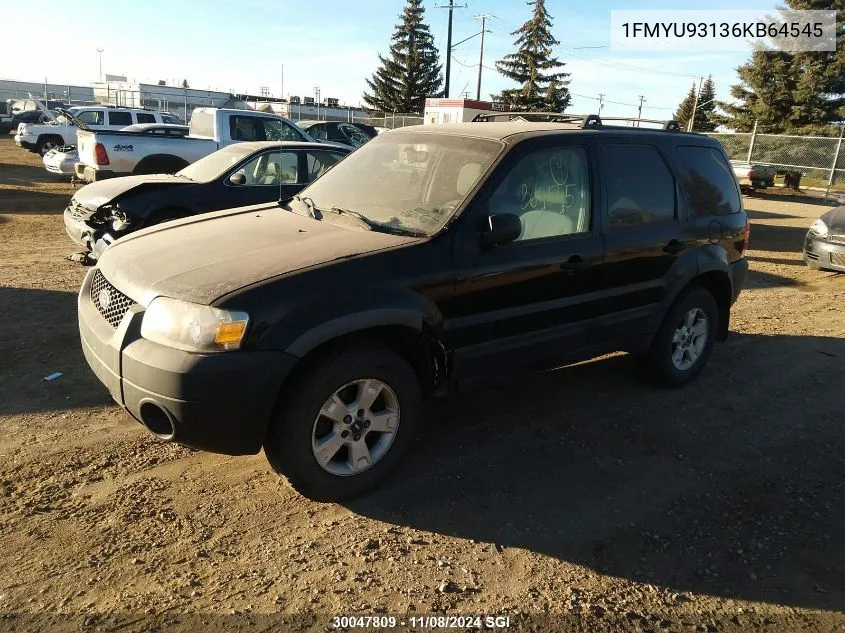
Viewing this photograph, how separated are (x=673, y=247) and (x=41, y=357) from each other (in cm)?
483

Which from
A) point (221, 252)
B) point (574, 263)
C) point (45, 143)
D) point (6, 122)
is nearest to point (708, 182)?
point (574, 263)

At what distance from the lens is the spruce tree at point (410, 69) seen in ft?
173

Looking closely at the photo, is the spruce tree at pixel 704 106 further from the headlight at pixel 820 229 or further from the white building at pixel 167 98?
the headlight at pixel 820 229

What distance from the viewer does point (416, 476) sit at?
362 cm

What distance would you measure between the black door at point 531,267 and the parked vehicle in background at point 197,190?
3147 mm

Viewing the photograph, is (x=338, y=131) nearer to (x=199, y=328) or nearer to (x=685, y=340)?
(x=685, y=340)

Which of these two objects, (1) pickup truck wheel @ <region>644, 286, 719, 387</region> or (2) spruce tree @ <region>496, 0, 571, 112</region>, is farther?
(2) spruce tree @ <region>496, 0, 571, 112</region>

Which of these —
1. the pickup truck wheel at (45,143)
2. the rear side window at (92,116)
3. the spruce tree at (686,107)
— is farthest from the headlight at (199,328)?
the spruce tree at (686,107)

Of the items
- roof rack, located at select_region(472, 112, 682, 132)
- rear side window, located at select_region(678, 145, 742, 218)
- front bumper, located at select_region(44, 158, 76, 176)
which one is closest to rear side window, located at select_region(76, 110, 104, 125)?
front bumper, located at select_region(44, 158, 76, 176)

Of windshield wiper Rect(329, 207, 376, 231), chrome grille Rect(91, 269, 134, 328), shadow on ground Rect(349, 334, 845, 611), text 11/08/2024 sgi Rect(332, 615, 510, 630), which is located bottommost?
text 11/08/2024 sgi Rect(332, 615, 510, 630)

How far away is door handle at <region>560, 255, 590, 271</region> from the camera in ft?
13.1

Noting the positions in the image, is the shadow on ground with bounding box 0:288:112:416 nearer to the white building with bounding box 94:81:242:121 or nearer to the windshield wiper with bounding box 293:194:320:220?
the windshield wiper with bounding box 293:194:320:220

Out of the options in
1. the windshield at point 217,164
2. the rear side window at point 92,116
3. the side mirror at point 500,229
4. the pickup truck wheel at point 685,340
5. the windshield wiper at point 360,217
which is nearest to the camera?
the side mirror at point 500,229

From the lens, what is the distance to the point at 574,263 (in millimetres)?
4047
